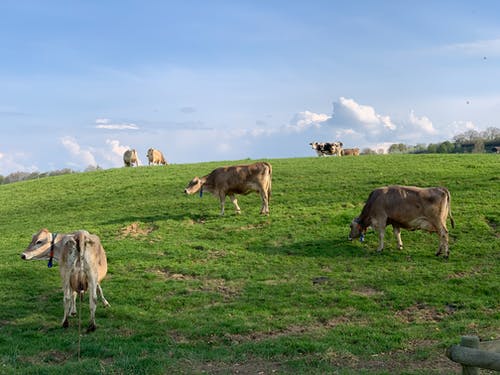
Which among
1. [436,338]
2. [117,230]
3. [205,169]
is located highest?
[205,169]

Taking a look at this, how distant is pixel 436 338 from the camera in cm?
983

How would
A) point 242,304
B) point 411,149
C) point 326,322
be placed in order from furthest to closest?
point 411,149 → point 242,304 → point 326,322

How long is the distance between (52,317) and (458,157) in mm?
29428

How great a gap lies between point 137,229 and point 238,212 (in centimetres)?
432

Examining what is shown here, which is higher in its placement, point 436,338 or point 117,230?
point 117,230

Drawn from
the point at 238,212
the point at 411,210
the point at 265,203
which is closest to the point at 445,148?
the point at 265,203

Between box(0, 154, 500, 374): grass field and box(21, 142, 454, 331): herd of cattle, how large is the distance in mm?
614

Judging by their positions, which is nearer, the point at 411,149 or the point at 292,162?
the point at 292,162

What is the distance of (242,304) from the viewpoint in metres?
12.0

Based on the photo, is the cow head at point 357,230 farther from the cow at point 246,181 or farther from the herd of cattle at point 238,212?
the cow at point 246,181

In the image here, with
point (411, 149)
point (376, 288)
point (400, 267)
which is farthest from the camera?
point (411, 149)

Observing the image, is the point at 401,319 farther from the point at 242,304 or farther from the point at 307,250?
the point at 307,250

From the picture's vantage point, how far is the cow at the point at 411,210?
15617 millimetres

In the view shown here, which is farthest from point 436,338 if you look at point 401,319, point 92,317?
point 92,317
